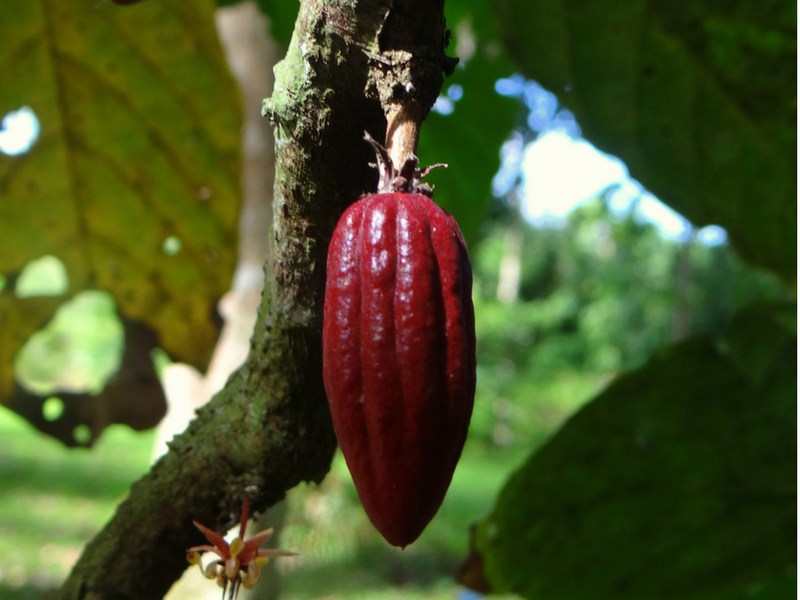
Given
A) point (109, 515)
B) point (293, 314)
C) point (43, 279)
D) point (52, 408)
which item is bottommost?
point (293, 314)

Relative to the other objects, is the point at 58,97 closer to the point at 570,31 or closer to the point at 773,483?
the point at 570,31

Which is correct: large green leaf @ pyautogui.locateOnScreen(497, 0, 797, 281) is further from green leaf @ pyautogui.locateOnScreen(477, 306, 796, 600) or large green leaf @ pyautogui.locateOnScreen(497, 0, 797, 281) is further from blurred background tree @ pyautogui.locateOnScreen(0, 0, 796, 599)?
green leaf @ pyautogui.locateOnScreen(477, 306, 796, 600)

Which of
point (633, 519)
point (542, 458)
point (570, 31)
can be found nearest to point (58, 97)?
point (570, 31)

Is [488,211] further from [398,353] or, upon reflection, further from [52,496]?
[52,496]

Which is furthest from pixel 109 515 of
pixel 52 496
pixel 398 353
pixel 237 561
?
pixel 398 353

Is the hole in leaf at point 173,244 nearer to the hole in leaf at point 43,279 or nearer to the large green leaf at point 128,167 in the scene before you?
the large green leaf at point 128,167

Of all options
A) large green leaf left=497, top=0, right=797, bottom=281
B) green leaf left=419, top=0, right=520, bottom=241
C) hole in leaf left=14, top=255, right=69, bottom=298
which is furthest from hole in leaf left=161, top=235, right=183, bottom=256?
large green leaf left=497, top=0, right=797, bottom=281
